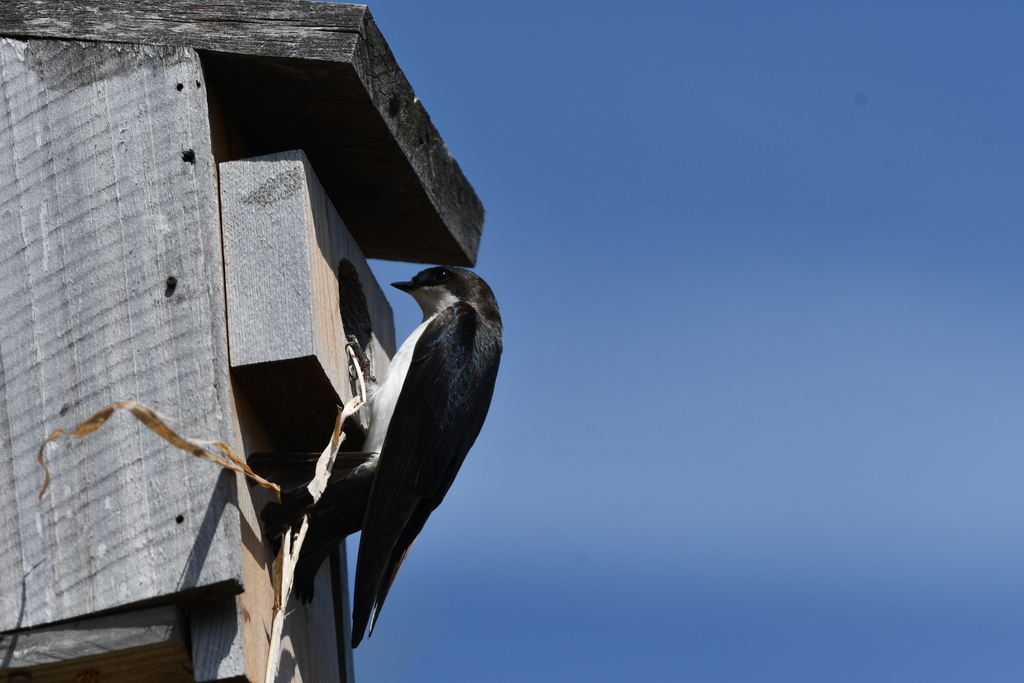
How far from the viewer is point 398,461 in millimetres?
2373

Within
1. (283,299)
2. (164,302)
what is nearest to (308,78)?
(283,299)

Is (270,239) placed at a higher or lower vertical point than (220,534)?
higher

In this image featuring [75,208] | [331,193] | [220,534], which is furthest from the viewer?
[331,193]

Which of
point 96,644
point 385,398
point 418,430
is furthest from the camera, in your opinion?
point 385,398

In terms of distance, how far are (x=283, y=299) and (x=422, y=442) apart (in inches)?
16.4

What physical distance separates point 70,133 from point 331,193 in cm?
74

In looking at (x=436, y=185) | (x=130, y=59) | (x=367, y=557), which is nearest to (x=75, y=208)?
(x=130, y=59)

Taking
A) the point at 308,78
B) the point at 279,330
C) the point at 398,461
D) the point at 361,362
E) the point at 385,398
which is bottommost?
the point at 398,461

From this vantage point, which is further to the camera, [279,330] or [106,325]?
[279,330]

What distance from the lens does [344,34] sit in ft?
7.88

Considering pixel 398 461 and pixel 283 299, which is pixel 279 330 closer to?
pixel 283 299

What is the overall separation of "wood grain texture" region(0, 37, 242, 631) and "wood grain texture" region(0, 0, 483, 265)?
0.20ft

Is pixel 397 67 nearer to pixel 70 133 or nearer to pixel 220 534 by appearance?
pixel 70 133

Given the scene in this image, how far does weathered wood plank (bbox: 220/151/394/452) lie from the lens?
7.19 feet
